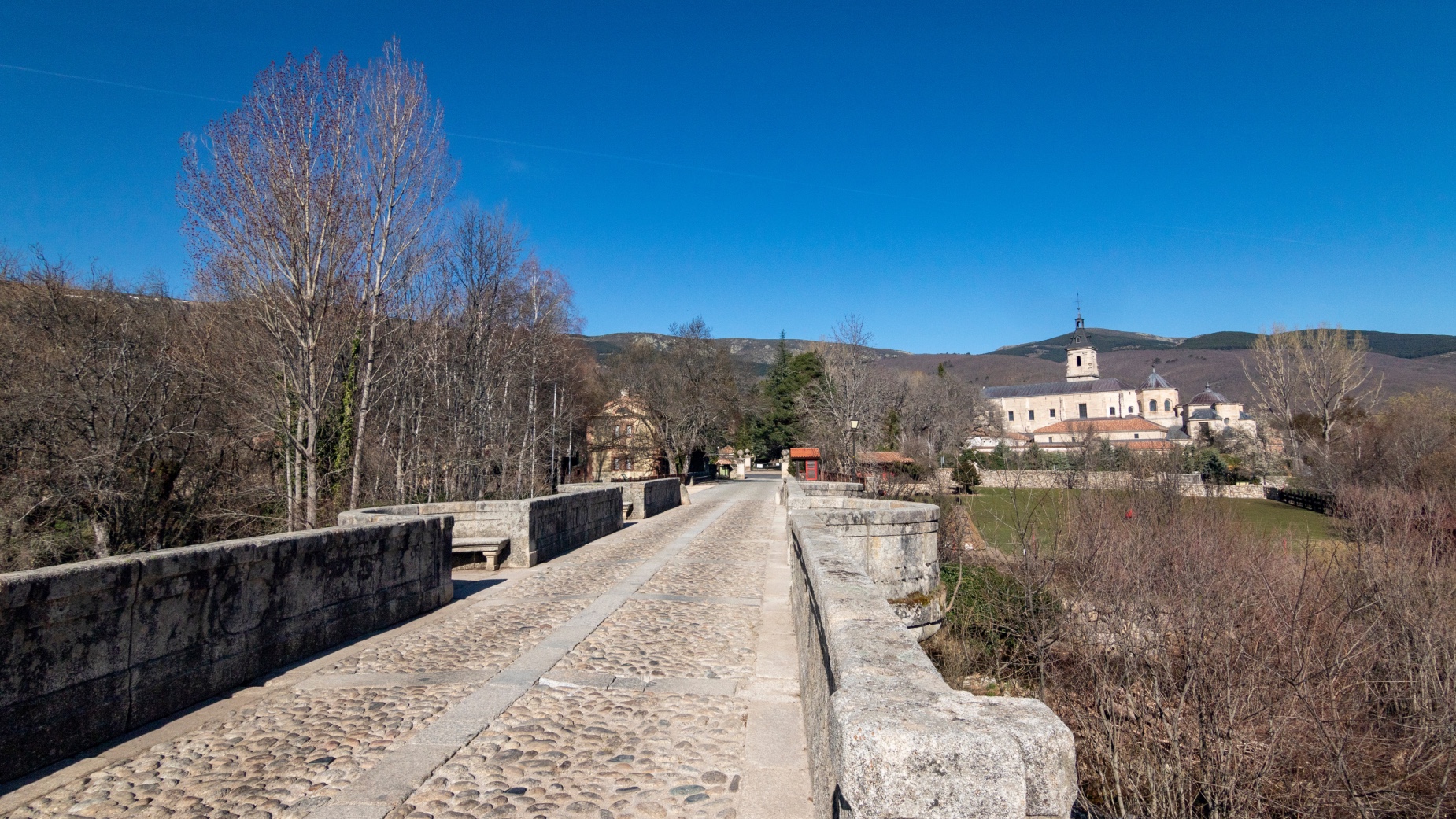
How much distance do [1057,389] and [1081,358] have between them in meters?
7.80

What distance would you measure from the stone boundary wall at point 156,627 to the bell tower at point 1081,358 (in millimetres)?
124349

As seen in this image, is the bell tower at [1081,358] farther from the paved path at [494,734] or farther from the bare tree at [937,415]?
the paved path at [494,734]

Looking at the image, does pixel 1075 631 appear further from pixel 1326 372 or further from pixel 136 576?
→ pixel 1326 372

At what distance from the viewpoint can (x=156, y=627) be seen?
4.31 meters

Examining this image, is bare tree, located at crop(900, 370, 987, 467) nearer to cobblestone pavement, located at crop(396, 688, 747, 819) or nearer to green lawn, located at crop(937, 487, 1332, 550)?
green lawn, located at crop(937, 487, 1332, 550)

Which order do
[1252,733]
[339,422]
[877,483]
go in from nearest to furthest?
[1252,733] → [339,422] → [877,483]

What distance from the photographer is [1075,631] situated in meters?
8.44

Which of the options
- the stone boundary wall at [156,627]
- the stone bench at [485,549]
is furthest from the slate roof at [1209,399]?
the stone boundary wall at [156,627]

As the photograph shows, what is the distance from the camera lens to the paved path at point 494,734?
339cm

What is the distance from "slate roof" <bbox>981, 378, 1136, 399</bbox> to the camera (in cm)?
11006

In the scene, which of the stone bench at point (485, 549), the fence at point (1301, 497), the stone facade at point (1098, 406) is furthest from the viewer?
the stone facade at point (1098, 406)

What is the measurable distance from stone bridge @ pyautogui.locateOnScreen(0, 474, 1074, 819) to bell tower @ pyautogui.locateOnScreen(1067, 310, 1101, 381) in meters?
124

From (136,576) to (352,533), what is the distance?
2232 millimetres

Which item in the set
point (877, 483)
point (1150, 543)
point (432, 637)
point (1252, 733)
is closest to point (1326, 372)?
point (877, 483)
